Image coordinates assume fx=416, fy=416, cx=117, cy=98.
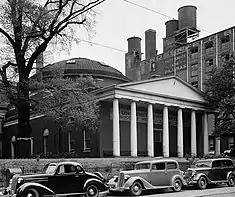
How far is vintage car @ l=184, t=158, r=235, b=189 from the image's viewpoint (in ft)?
80.0

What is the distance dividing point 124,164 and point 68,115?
18.3 ft

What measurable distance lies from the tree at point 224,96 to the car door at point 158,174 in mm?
22291

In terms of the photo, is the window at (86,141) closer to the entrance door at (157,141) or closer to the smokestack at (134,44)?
the entrance door at (157,141)

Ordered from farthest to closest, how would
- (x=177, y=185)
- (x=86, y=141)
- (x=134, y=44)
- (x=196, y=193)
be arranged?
(x=134, y=44) → (x=86, y=141) → (x=177, y=185) → (x=196, y=193)

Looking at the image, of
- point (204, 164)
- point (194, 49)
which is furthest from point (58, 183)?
point (194, 49)

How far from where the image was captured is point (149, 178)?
22.0m

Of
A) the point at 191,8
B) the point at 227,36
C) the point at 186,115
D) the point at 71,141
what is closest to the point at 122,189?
the point at 71,141

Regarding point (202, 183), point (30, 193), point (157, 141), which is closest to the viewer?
point (30, 193)

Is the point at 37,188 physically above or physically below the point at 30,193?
above

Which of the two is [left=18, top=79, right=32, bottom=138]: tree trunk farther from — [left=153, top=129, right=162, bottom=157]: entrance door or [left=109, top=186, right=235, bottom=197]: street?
[left=153, top=129, right=162, bottom=157]: entrance door

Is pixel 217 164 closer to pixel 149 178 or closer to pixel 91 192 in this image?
pixel 149 178

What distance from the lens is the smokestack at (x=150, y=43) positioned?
82312 millimetres

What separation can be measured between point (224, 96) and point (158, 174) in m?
24.6

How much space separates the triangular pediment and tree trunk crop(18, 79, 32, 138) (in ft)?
33.8
